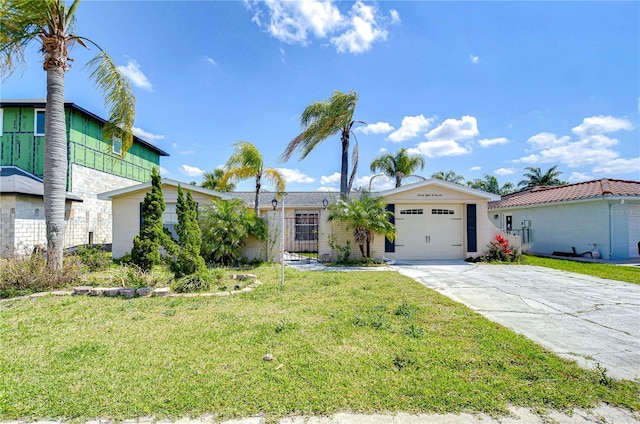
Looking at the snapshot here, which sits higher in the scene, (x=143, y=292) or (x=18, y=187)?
(x=18, y=187)

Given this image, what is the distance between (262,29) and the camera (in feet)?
34.5

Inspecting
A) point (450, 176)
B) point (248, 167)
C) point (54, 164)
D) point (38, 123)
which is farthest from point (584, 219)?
point (38, 123)

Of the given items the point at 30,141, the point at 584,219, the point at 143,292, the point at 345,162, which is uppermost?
the point at 30,141

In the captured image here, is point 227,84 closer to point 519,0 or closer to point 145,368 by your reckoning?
point 519,0

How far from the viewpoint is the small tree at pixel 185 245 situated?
686 cm

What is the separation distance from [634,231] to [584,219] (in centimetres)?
178

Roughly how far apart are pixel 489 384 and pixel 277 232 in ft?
31.0

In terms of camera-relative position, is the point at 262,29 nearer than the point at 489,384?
No

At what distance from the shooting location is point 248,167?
40.0ft

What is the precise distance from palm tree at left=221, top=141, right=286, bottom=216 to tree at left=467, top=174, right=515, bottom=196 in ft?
92.6

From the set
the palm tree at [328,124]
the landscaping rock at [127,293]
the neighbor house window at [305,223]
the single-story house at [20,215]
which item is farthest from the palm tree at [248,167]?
A: the single-story house at [20,215]

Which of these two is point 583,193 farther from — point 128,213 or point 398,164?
point 128,213

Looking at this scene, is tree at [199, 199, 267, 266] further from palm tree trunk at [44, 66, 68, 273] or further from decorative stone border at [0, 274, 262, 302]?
palm tree trunk at [44, 66, 68, 273]

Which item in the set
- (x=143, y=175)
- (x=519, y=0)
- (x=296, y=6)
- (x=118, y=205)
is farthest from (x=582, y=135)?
(x=143, y=175)
